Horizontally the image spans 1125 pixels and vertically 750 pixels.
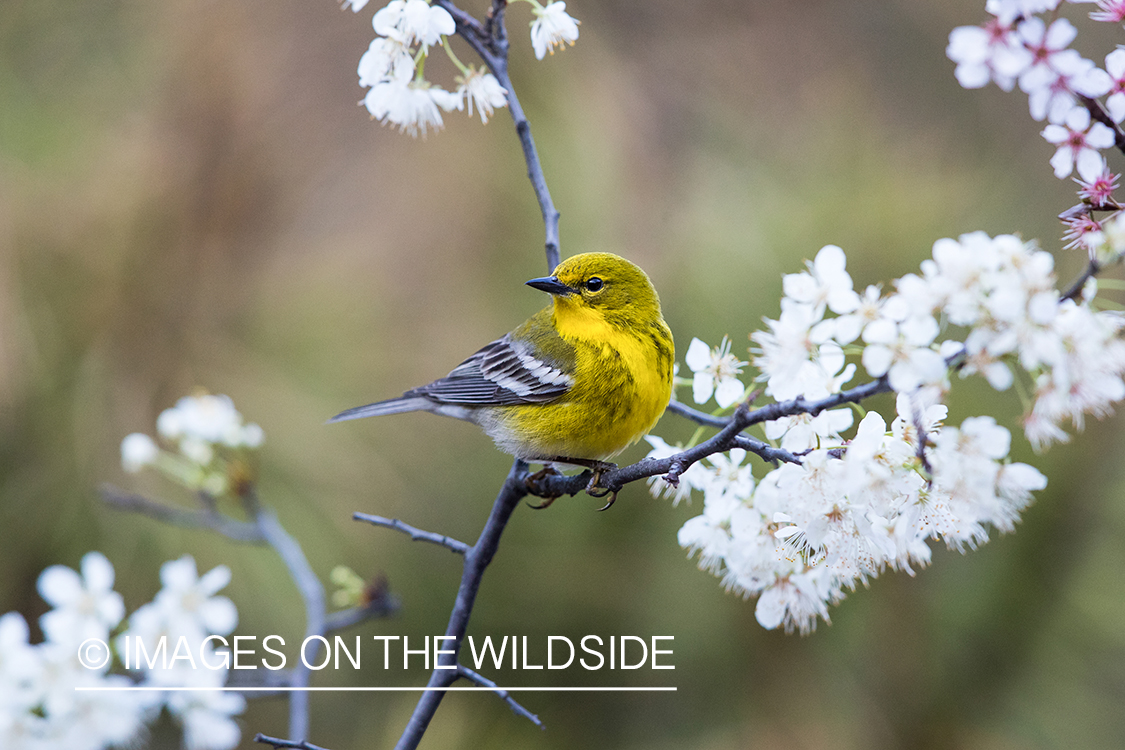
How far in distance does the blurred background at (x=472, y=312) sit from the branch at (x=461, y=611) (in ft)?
3.37

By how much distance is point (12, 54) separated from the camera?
2.57 m

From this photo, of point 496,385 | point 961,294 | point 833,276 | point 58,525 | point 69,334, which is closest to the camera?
→ point 961,294

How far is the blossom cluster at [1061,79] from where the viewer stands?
1.81ft

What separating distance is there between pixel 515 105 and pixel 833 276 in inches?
19.4

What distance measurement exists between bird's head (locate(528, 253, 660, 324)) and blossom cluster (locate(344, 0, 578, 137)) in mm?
304

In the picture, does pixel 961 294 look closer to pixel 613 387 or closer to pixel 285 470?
pixel 613 387

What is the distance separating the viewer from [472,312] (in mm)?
2566

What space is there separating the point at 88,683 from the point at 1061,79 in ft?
3.20

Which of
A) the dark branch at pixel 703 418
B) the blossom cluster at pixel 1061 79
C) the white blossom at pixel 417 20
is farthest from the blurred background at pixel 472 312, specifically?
the blossom cluster at pixel 1061 79

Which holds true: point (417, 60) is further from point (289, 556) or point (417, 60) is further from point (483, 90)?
point (289, 556)

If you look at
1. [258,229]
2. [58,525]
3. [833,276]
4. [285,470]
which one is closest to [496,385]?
[833,276]

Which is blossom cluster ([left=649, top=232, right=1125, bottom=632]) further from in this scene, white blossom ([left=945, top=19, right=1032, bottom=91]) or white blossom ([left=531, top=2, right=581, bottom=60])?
white blossom ([left=531, top=2, right=581, bottom=60])

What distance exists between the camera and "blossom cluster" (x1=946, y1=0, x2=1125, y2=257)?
1.81 ft

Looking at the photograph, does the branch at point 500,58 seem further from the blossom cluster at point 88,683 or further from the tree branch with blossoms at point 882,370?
the blossom cluster at point 88,683
